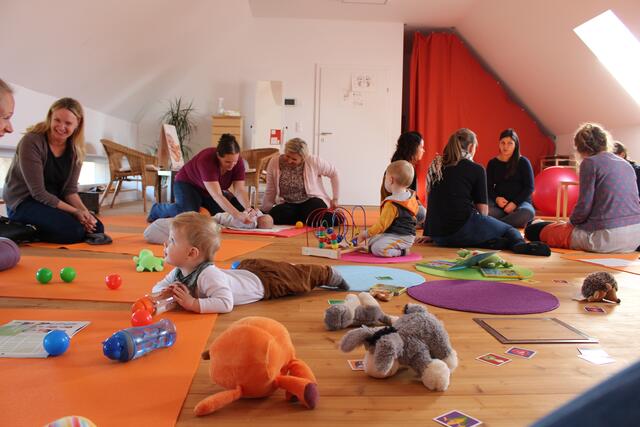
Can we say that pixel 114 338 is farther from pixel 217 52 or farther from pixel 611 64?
pixel 217 52

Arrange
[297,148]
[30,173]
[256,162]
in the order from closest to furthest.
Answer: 1. [30,173]
2. [297,148]
3. [256,162]

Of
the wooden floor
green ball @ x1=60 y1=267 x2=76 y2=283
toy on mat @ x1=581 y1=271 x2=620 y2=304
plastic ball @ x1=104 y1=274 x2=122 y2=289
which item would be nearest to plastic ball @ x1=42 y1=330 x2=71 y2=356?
the wooden floor

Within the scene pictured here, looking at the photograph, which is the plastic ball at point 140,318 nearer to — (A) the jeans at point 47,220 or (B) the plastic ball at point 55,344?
(B) the plastic ball at point 55,344

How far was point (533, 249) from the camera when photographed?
3.30m

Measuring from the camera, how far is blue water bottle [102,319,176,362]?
1.26m

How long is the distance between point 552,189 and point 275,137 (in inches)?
158

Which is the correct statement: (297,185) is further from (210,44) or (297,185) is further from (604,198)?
(210,44)

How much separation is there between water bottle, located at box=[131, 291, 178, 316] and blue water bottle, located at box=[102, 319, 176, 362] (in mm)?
220

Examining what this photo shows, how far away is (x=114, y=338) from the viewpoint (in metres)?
1.27

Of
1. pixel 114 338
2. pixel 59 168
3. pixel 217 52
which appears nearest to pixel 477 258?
pixel 114 338

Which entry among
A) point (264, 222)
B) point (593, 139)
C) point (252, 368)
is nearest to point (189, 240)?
point (252, 368)

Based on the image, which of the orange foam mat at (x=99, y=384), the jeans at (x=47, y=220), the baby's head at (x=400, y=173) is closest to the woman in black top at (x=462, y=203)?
the baby's head at (x=400, y=173)

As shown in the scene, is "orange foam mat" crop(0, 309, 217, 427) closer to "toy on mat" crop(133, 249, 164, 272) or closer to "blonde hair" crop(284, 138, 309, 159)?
"toy on mat" crop(133, 249, 164, 272)

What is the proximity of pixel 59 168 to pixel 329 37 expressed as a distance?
5.40 m
